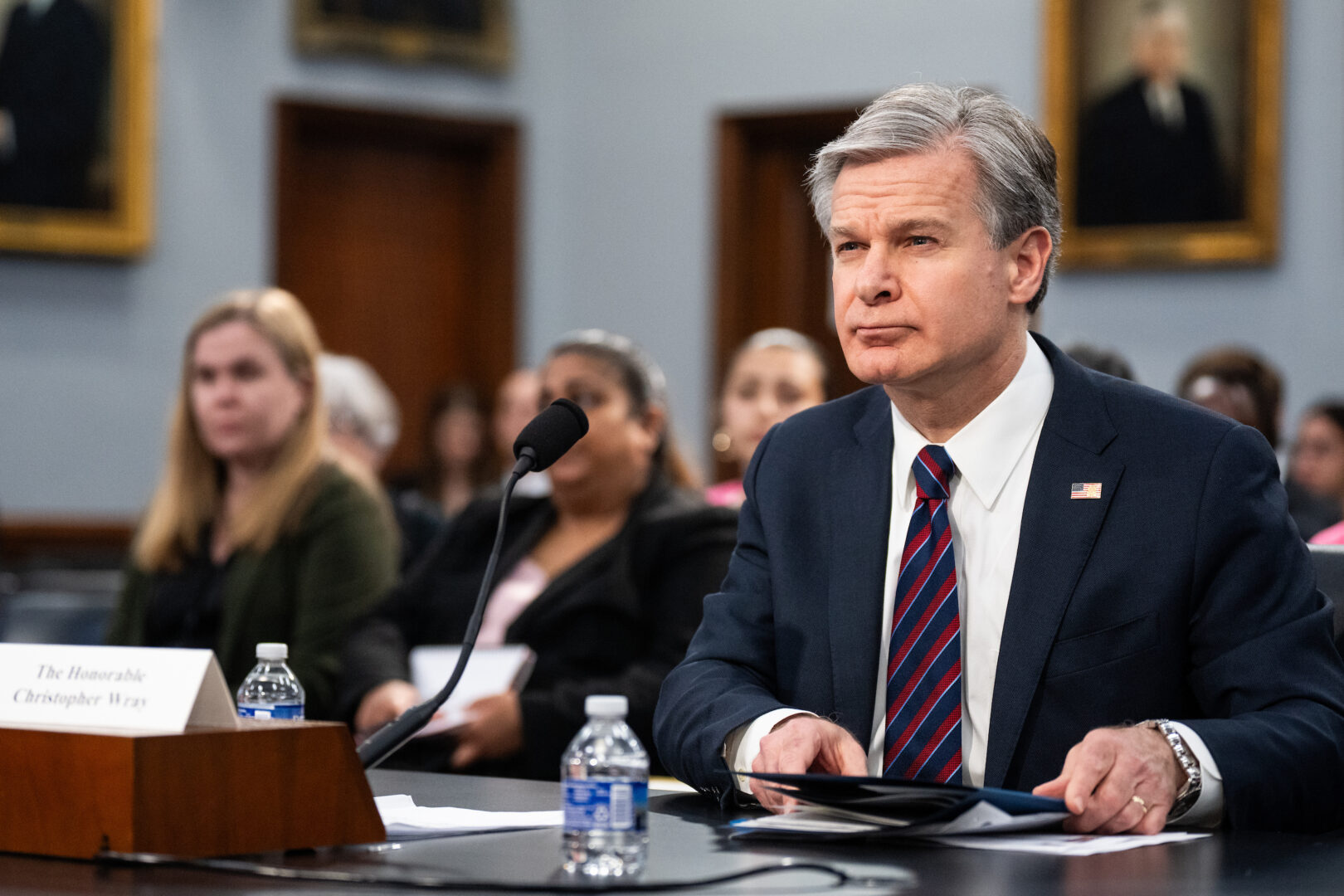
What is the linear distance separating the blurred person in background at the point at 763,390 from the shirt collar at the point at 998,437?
9.97 ft

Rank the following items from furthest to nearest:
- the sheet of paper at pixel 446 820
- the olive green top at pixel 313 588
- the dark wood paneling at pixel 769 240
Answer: the dark wood paneling at pixel 769 240 < the olive green top at pixel 313 588 < the sheet of paper at pixel 446 820

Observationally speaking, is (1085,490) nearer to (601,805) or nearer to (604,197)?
(601,805)

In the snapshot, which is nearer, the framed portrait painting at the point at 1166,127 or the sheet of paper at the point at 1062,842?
the sheet of paper at the point at 1062,842

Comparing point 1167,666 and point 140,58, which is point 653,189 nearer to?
point 140,58

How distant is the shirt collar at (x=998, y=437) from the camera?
2.25 metres

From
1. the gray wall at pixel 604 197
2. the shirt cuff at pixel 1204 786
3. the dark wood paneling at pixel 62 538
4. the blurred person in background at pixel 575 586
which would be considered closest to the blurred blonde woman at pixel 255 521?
the blurred person in background at pixel 575 586

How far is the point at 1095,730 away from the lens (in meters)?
1.88

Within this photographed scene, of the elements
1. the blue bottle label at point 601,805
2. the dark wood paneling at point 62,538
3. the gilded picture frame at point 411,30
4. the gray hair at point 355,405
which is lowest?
the dark wood paneling at point 62,538

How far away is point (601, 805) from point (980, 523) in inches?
32.1

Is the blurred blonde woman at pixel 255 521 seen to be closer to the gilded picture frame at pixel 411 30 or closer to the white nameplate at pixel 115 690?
the white nameplate at pixel 115 690

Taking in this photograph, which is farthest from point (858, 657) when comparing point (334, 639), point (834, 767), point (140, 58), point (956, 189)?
point (140, 58)

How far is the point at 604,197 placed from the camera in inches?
330

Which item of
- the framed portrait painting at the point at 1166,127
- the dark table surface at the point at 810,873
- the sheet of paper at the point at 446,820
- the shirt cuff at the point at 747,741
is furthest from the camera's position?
the framed portrait painting at the point at 1166,127

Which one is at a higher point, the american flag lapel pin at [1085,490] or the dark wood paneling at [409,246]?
the dark wood paneling at [409,246]
